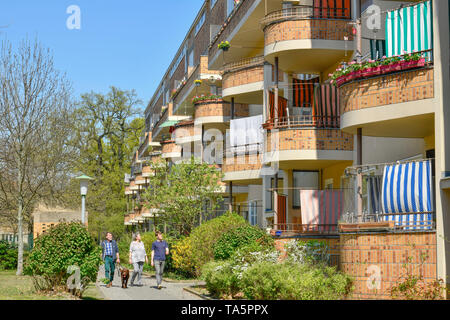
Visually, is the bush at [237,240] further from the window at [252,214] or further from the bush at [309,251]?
the window at [252,214]

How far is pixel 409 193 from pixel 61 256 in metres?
8.07

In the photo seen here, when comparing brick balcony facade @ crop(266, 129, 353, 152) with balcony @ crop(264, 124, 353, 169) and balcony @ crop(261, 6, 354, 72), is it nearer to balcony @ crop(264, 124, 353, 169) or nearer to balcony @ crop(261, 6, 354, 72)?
balcony @ crop(264, 124, 353, 169)

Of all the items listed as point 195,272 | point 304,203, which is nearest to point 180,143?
point 195,272

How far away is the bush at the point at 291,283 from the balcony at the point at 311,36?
29.5 ft

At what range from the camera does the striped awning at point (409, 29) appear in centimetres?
1703

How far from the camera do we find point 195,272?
28.6 m

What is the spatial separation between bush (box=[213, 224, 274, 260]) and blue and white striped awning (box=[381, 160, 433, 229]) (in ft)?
17.4

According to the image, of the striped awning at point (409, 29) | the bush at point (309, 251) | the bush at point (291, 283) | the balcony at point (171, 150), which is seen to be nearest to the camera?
the bush at point (291, 283)

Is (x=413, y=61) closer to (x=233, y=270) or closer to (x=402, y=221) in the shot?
(x=402, y=221)

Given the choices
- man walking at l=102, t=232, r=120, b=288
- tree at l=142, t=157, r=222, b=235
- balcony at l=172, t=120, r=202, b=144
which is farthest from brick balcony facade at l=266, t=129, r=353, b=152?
balcony at l=172, t=120, r=202, b=144

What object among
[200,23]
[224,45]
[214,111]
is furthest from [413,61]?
[200,23]

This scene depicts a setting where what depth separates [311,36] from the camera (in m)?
23.3

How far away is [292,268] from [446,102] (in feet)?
16.0

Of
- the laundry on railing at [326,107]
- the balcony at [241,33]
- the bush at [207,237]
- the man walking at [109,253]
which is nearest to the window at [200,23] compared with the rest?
the balcony at [241,33]
